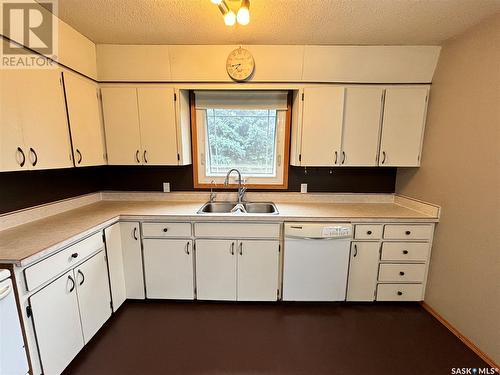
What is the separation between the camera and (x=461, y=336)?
5.98 feet

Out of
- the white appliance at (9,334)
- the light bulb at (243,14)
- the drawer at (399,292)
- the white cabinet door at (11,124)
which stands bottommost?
the drawer at (399,292)

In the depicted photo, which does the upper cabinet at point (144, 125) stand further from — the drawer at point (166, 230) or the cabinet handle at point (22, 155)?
the cabinet handle at point (22, 155)

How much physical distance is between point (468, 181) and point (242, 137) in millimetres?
2120

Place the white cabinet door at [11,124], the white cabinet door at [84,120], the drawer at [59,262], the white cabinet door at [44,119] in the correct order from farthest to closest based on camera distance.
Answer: the white cabinet door at [84,120] < the white cabinet door at [44,119] < the white cabinet door at [11,124] < the drawer at [59,262]

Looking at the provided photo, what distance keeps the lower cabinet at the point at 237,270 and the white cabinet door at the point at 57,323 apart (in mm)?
951

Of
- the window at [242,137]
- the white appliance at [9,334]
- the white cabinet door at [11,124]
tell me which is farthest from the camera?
the window at [242,137]

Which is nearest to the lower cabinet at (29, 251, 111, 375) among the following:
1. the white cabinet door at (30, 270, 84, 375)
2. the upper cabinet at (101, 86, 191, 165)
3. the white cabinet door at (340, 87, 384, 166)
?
the white cabinet door at (30, 270, 84, 375)

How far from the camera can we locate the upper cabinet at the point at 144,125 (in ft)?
7.25

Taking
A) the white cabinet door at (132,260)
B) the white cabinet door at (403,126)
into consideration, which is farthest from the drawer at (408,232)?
the white cabinet door at (132,260)

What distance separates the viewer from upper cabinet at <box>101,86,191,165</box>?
7.25 feet

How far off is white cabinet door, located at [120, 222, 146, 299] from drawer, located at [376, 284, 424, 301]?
2385 mm

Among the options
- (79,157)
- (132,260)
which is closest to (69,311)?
(132,260)

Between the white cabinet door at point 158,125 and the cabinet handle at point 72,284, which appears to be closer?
the cabinet handle at point 72,284

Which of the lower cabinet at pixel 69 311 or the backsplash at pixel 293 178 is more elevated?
the backsplash at pixel 293 178
